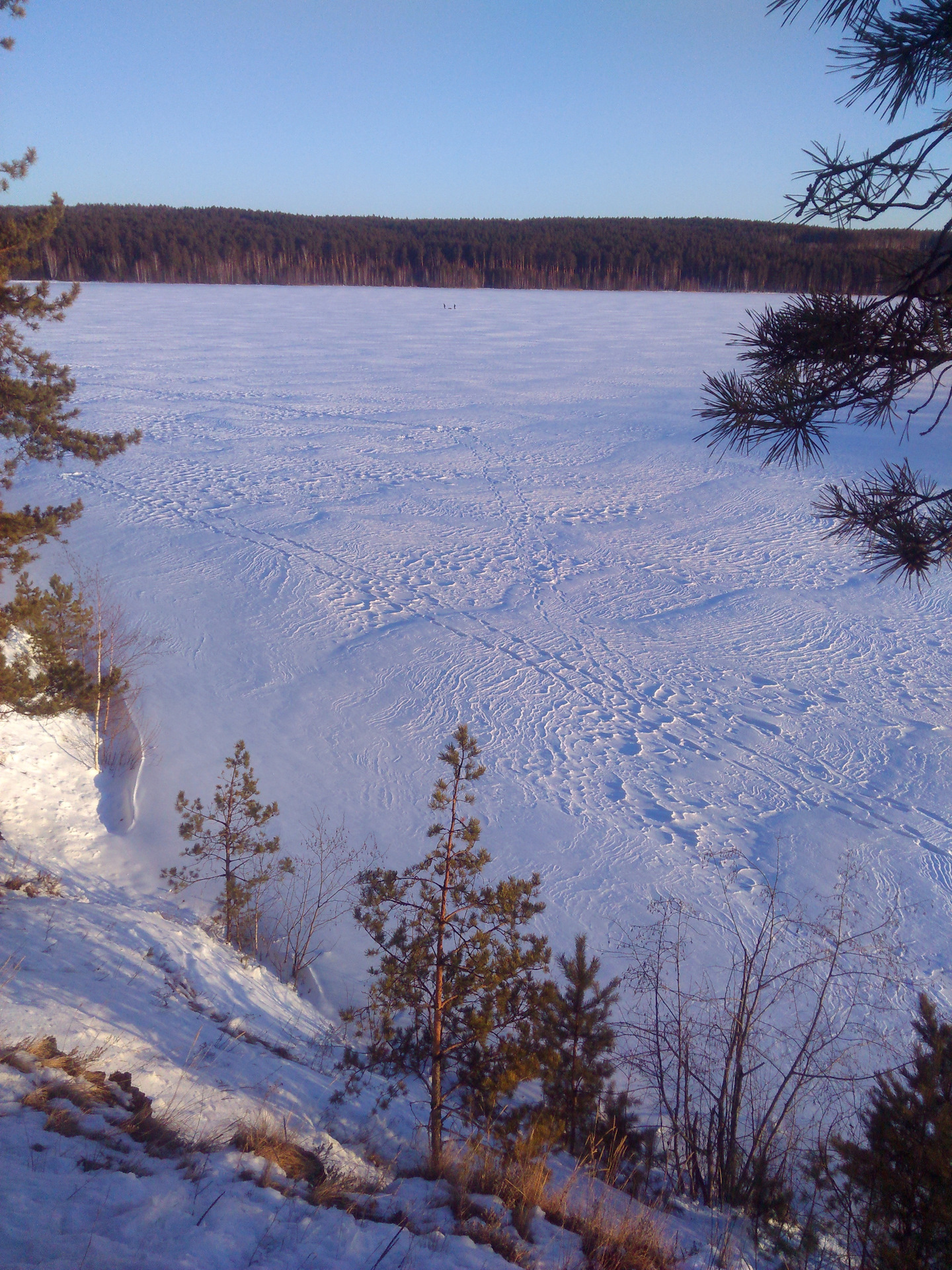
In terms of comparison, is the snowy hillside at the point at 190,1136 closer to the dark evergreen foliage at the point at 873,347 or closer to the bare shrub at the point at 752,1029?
the bare shrub at the point at 752,1029

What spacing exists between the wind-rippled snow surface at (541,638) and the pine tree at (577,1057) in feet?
5.87

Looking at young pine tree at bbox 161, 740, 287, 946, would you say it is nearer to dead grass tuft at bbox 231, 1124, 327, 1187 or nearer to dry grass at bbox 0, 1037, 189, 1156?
dry grass at bbox 0, 1037, 189, 1156

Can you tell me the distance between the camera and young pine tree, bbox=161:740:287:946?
5.42m

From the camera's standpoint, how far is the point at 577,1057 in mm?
3574

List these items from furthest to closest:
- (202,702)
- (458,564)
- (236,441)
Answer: (236,441) → (458,564) → (202,702)

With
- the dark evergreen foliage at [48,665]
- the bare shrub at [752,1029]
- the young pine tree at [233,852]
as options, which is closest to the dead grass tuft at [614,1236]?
the bare shrub at [752,1029]

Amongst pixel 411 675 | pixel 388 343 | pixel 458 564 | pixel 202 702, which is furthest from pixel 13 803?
pixel 388 343

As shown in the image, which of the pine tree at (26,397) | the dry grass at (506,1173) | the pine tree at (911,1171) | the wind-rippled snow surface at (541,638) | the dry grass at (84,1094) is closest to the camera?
the pine tree at (911,1171)

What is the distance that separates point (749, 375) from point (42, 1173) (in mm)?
3336

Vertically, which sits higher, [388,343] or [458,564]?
[388,343]

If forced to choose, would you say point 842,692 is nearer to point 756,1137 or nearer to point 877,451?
point 756,1137

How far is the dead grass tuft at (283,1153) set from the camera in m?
2.63

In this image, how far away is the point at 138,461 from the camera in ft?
49.3

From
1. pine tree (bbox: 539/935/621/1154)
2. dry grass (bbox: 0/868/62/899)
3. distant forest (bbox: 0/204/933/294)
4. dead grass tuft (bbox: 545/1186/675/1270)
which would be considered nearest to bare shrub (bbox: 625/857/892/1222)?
pine tree (bbox: 539/935/621/1154)
